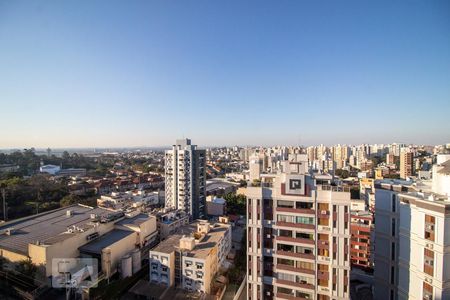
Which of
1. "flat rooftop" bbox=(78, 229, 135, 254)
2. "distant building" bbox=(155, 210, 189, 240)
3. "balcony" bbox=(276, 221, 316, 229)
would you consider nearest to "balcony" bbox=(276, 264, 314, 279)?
"balcony" bbox=(276, 221, 316, 229)

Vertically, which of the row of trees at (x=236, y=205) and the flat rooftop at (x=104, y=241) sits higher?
the flat rooftop at (x=104, y=241)

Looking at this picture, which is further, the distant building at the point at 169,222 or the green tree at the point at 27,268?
the distant building at the point at 169,222

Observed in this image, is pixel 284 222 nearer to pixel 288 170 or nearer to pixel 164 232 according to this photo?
pixel 288 170

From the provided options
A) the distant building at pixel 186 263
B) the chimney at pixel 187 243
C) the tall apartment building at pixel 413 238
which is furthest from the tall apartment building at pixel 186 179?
the tall apartment building at pixel 413 238

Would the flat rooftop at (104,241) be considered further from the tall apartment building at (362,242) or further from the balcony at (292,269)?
the tall apartment building at (362,242)

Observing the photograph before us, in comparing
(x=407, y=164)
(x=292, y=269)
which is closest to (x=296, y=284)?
(x=292, y=269)

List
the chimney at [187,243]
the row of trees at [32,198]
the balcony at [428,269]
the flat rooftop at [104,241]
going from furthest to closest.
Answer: the row of trees at [32,198] → the flat rooftop at [104,241] → the chimney at [187,243] → the balcony at [428,269]

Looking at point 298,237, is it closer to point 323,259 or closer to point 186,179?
point 323,259
